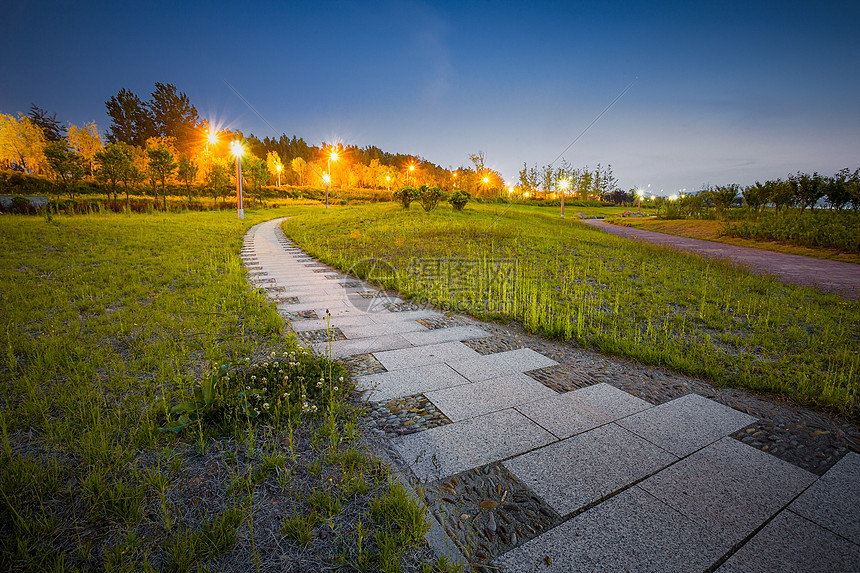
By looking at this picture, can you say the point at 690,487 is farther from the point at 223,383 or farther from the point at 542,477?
the point at 223,383

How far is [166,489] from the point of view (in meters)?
2.17

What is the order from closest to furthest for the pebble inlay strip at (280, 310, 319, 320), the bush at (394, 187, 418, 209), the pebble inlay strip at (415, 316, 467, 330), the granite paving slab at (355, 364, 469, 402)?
the granite paving slab at (355, 364, 469, 402), the pebble inlay strip at (415, 316, 467, 330), the pebble inlay strip at (280, 310, 319, 320), the bush at (394, 187, 418, 209)

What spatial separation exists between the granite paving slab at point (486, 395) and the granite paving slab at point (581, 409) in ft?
0.49

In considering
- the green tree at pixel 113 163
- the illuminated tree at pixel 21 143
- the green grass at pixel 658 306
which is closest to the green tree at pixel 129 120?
the illuminated tree at pixel 21 143

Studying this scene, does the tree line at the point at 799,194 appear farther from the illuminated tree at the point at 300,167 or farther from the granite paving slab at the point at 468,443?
the illuminated tree at the point at 300,167

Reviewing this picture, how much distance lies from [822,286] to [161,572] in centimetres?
1256

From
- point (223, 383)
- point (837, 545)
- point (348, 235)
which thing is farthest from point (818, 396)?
point (348, 235)

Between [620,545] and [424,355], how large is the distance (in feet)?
9.13

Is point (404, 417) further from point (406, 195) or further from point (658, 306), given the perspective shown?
point (406, 195)

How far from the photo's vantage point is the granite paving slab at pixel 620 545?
176cm

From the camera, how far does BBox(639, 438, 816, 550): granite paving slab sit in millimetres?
2037

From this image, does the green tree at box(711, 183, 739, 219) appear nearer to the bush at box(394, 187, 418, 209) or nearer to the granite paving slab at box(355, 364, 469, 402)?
the bush at box(394, 187, 418, 209)

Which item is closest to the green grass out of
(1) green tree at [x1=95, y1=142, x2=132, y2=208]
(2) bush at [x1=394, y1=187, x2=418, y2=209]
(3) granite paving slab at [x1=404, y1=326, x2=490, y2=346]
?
(3) granite paving slab at [x1=404, y1=326, x2=490, y2=346]

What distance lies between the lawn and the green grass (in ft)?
11.4
